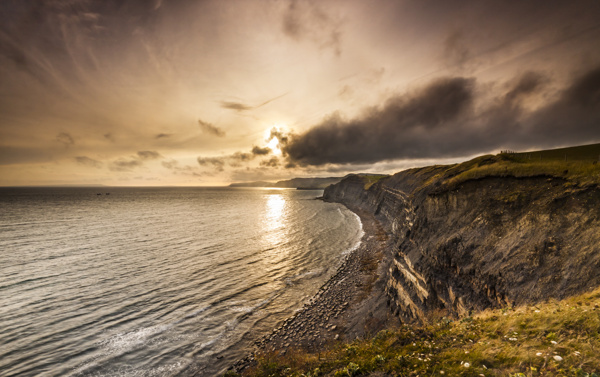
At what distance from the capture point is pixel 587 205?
1240 centimetres

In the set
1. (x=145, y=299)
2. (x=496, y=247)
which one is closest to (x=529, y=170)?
(x=496, y=247)

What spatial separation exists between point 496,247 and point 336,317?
50.1 ft

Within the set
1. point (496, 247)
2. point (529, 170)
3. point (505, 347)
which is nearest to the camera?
point (505, 347)

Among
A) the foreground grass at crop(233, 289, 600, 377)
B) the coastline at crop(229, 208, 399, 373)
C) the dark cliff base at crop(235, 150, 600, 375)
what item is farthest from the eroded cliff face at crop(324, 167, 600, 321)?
the coastline at crop(229, 208, 399, 373)

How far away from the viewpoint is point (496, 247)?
14.9 meters

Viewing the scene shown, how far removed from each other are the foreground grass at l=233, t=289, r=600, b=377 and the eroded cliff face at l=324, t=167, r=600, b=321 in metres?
2.27

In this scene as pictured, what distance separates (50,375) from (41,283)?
19799mm

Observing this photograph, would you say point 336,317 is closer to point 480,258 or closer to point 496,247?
point 480,258

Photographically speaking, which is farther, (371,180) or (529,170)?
(371,180)

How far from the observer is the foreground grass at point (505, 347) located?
21.3 feet

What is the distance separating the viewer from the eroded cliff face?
1155 centimetres

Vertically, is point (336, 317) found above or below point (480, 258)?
below

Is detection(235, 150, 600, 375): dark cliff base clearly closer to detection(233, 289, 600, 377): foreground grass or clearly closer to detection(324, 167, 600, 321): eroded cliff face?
detection(324, 167, 600, 321): eroded cliff face

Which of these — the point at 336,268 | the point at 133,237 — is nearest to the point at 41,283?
the point at 133,237
